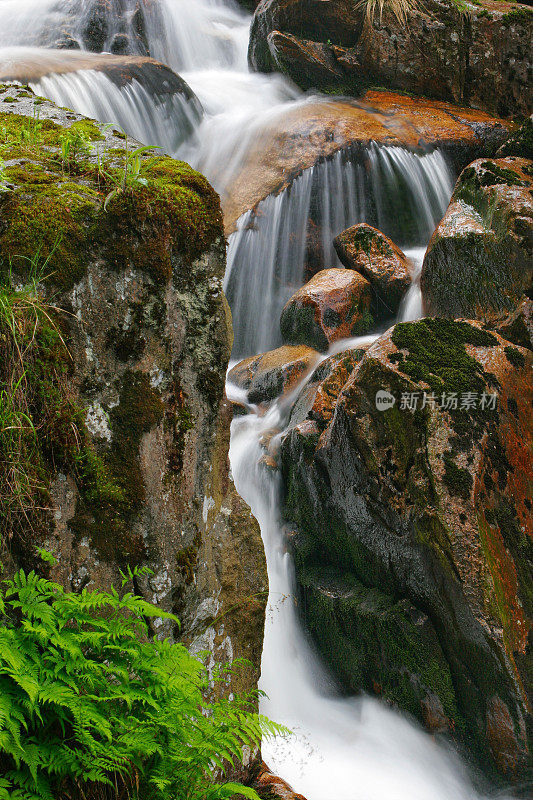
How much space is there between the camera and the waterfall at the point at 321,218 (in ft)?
30.3

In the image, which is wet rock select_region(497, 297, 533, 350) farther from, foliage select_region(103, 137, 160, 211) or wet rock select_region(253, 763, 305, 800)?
wet rock select_region(253, 763, 305, 800)

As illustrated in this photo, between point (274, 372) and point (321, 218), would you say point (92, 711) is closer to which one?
point (274, 372)

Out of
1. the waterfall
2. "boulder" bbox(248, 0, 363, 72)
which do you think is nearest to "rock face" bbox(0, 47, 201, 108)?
"boulder" bbox(248, 0, 363, 72)

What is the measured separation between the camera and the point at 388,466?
4.29 metres

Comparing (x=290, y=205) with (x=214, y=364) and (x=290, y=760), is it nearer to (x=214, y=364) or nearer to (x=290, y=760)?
(x=214, y=364)

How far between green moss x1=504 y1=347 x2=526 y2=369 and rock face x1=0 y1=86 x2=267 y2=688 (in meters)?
2.72

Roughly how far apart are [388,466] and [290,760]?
2.19 meters

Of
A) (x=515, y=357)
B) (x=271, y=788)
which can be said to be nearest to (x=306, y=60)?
(x=515, y=357)

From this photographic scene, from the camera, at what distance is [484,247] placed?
6.12 m

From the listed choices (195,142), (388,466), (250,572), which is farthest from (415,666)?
(195,142)

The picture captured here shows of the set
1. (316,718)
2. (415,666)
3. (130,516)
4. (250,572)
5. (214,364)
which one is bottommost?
(316,718)

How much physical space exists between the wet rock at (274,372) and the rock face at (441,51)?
7.63 m

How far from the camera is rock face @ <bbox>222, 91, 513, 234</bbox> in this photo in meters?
9.99

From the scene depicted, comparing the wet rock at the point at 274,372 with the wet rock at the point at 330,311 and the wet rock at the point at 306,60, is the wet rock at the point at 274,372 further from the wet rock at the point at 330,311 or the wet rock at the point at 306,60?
the wet rock at the point at 306,60
